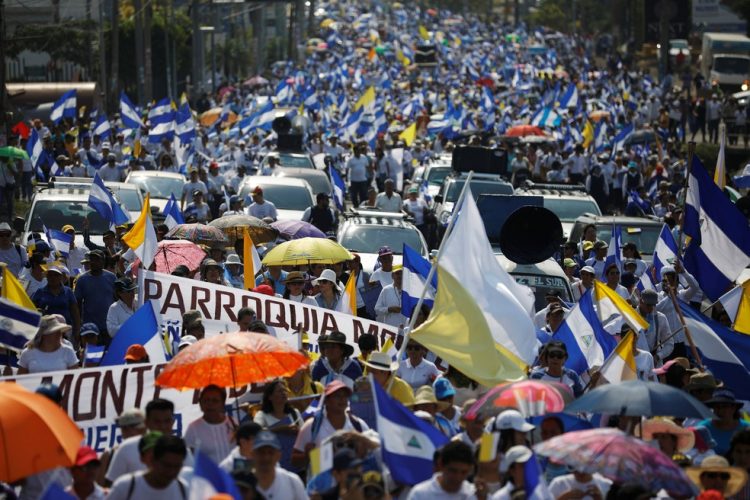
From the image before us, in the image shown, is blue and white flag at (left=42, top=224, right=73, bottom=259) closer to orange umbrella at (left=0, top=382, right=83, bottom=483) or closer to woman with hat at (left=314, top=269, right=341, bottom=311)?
woman with hat at (left=314, top=269, right=341, bottom=311)

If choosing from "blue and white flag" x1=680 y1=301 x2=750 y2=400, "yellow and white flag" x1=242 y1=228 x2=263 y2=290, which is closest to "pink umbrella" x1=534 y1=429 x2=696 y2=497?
"blue and white flag" x1=680 y1=301 x2=750 y2=400

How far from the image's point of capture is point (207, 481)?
24.1 ft

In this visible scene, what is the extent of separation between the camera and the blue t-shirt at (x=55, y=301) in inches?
548

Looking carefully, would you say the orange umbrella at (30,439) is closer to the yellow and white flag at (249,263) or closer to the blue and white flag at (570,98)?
the yellow and white flag at (249,263)

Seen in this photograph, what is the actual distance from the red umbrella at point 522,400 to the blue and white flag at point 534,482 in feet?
4.40

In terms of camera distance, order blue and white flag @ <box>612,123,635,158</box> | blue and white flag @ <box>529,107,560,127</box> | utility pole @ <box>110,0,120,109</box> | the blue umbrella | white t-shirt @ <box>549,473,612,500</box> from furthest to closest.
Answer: blue and white flag @ <box>529,107,560,127</box> < utility pole @ <box>110,0,120,109</box> < blue and white flag @ <box>612,123,635,158</box> < the blue umbrella < white t-shirt @ <box>549,473,612,500</box>

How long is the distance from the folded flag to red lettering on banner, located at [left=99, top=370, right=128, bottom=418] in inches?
119

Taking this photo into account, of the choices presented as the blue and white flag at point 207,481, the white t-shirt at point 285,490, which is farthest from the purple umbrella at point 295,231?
the blue and white flag at point 207,481

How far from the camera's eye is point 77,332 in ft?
46.0

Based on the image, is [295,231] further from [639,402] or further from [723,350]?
[639,402]

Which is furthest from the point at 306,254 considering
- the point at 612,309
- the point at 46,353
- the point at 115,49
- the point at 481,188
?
the point at 115,49

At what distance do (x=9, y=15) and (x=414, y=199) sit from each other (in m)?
22.2

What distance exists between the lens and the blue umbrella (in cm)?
889

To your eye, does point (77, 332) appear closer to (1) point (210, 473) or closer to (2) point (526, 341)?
(2) point (526, 341)
